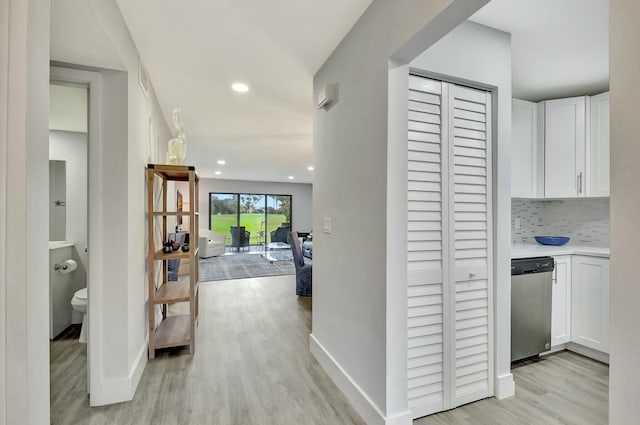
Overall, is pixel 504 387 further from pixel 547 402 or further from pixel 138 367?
pixel 138 367

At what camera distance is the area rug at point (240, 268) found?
5.82 metres

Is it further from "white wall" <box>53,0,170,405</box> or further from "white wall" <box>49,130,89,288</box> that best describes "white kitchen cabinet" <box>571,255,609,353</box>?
"white wall" <box>49,130,89,288</box>

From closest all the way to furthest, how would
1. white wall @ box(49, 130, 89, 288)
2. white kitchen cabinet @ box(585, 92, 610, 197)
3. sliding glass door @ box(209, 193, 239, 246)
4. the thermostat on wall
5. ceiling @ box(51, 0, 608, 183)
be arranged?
ceiling @ box(51, 0, 608, 183), the thermostat on wall, white kitchen cabinet @ box(585, 92, 610, 197), white wall @ box(49, 130, 89, 288), sliding glass door @ box(209, 193, 239, 246)

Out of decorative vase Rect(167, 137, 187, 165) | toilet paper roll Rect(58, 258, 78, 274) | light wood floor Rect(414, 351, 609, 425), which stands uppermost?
decorative vase Rect(167, 137, 187, 165)

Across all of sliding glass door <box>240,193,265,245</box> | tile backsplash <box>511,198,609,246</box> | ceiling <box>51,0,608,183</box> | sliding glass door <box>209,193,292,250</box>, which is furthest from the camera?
sliding glass door <box>240,193,265,245</box>

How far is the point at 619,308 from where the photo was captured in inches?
26.5

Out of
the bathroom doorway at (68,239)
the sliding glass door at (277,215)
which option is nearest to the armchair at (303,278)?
the bathroom doorway at (68,239)

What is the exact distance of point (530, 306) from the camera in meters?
2.31

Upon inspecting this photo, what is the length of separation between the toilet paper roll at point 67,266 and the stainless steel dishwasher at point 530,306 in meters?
4.02

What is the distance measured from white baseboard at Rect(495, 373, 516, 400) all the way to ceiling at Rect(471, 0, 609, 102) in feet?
7.39

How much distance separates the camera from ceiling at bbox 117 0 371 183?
1.70 m

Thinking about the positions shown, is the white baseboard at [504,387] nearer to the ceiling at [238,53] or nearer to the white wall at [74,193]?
the ceiling at [238,53]

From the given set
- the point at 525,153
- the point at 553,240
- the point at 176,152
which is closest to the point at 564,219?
the point at 553,240

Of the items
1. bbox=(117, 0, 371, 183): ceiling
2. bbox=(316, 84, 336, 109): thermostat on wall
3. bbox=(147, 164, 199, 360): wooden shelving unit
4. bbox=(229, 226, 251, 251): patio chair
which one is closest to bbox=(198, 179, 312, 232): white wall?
bbox=(229, 226, 251, 251): patio chair
